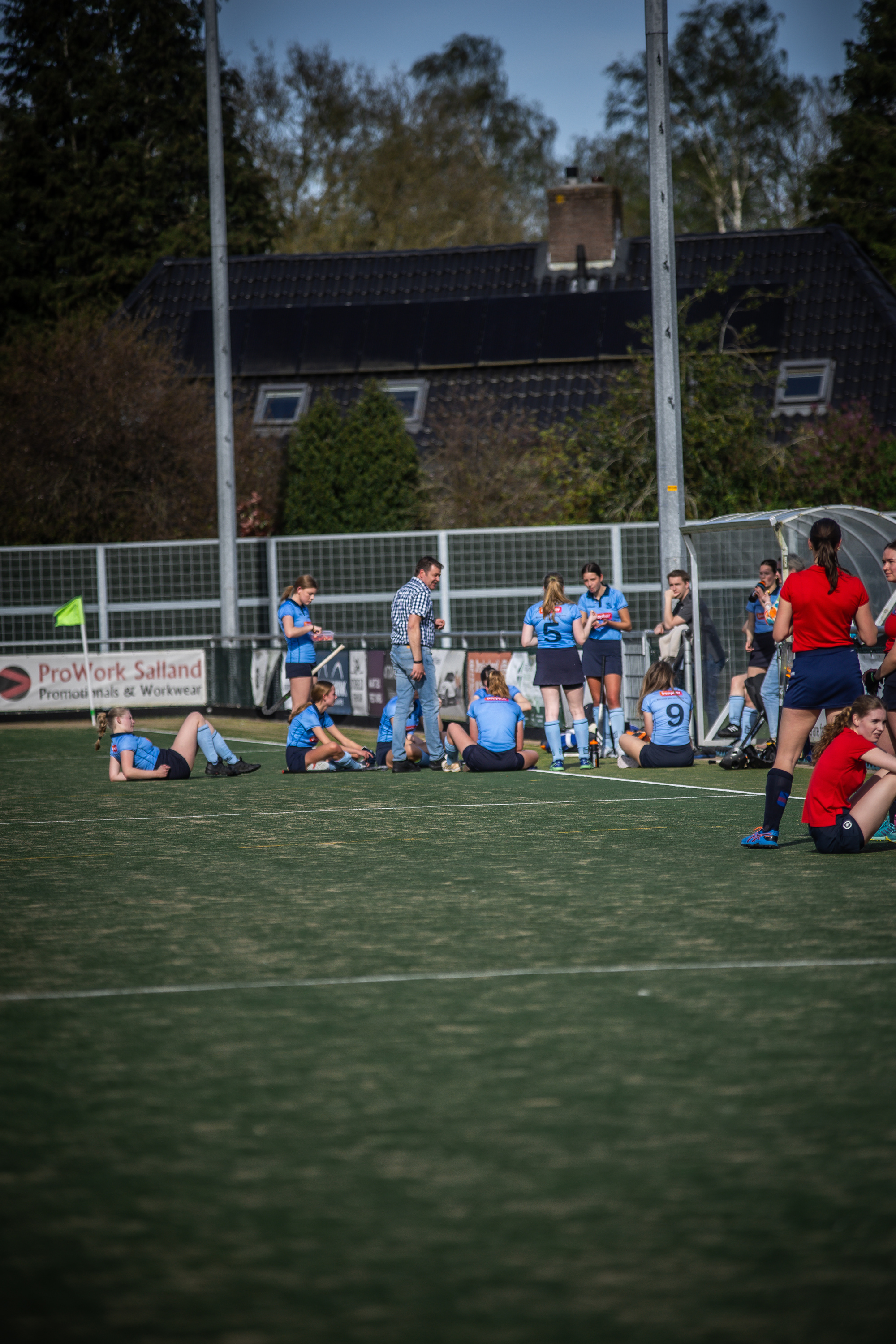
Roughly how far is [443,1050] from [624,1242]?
1599 mm

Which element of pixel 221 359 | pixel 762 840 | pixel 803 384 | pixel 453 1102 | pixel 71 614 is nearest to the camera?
pixel 453 1102

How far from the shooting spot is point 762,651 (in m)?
14.5

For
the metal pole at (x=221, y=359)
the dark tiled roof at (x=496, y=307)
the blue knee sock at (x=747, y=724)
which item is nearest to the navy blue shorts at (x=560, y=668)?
the blue knee sock at (x=747, y=724)

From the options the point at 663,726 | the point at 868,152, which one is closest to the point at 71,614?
the point at 663,726

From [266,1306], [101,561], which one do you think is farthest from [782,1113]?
[101,561]

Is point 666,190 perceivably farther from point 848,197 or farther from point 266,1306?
point 848,197

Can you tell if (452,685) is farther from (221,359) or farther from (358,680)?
(221,359)

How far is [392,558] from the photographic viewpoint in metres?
23.0

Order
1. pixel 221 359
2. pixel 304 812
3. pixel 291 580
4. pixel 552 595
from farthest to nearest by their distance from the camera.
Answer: pixel 291 580, pixel 221 359, pixel 552 595, pixel 304 812

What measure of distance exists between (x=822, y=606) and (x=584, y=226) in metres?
25.7

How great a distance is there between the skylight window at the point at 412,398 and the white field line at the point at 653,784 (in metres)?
17.6

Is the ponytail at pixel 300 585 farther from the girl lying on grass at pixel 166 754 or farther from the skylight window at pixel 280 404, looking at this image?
the skylight window at pixel 280 404

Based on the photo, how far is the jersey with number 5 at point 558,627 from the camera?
14531mm

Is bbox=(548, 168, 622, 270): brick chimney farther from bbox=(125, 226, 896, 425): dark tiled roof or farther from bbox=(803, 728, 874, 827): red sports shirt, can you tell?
bbox=(803, 728, 874, 827): red sports shirt
